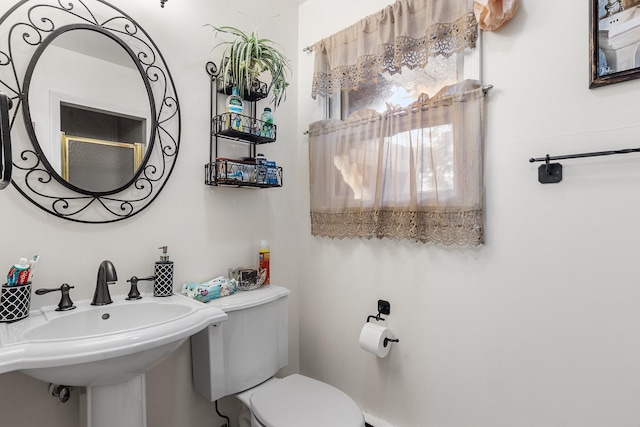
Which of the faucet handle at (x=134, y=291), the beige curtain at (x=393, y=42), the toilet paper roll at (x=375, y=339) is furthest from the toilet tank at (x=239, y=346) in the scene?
the beige curtain at (x=393, y=42)

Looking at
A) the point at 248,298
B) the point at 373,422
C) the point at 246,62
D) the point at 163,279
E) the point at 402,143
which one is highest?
the point at 246,62

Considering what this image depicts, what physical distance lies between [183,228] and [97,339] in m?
0.71

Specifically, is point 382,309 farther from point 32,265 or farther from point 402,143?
point 32,265

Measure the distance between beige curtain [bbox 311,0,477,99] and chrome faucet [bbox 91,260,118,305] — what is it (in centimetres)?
129

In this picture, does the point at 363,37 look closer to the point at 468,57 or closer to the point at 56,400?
the point at 468,57

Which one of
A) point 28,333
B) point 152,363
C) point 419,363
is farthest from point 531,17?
point 28,333

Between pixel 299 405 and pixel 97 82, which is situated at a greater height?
pixel 97 82

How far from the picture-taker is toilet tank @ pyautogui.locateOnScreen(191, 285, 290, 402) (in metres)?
1.40

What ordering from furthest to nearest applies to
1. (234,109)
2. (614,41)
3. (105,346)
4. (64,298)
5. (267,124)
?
(267,124) → (234,109) → (64,298) → (614,41) → (105,346)

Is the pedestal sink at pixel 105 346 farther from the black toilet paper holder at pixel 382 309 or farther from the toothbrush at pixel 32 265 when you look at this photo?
the black toilet paper holder at pixel 382 309

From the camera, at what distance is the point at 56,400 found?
47.9 inches

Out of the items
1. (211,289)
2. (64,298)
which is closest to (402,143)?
(211,289)

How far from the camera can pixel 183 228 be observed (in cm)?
155

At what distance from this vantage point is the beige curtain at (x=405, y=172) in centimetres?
134
